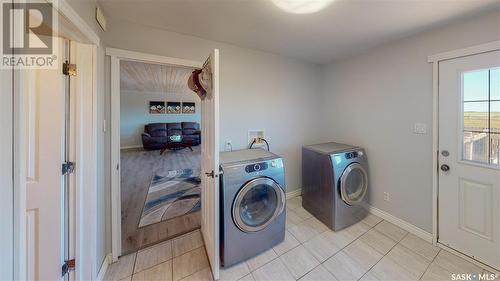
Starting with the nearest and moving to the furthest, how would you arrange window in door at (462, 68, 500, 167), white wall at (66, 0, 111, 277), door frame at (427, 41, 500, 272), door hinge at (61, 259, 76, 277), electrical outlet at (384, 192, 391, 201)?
door hinge at (61, 259, 76, 277), white wall at (66, 0, 111, 277), window in door at (462, 68, 500, 167), door frame at (427, 41, 500, 272), electrical outlet at (384, 192, 391, 201)

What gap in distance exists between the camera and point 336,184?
2.03m

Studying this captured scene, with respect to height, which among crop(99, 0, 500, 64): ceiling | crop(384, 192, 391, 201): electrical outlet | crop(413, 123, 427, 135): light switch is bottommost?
crop(384, 192, 391, 201): electrical outlet

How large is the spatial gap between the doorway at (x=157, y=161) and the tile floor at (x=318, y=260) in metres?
0.25

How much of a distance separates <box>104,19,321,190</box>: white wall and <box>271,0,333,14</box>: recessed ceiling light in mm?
939

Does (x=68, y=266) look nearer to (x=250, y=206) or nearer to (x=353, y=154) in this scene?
(x=250, y=206)

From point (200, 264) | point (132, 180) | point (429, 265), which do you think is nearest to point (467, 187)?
point (429, 265)

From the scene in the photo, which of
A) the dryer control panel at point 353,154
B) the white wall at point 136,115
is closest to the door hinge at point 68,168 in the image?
the dryer control panel at point 353,154

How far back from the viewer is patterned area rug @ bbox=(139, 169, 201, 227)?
2.46m

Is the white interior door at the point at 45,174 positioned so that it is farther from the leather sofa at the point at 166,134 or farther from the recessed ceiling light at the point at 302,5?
the leather sofa at the point at 166,134

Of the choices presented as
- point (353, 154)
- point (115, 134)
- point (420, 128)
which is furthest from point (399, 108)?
point (115, 134)

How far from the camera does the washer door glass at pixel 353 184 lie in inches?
82.4

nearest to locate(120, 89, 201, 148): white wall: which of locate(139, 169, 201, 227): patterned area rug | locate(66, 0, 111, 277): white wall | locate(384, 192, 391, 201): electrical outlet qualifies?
locate(139, 169, 201, 227): patterned area rug

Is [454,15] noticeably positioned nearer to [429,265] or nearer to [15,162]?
[429,265]

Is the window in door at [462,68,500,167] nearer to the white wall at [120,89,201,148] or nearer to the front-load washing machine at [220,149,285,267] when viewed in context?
the front-load washing machine at [220,149,285,267]
